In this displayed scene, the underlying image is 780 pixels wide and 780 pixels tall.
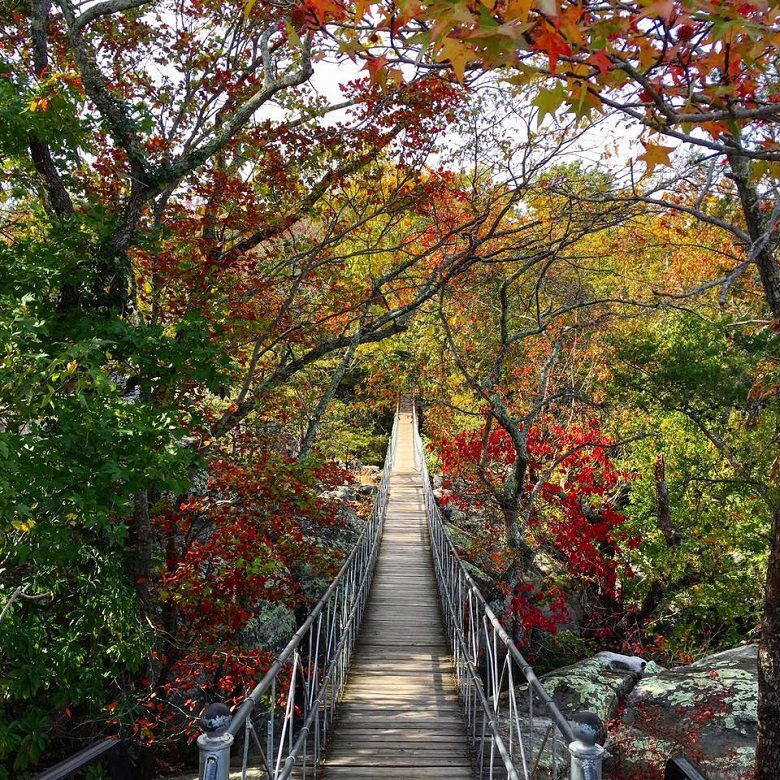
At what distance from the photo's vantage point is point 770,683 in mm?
4816

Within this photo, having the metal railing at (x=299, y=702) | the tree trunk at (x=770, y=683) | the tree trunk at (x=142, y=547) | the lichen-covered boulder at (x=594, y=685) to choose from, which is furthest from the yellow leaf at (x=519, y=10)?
the lichen-covered boulder at (x=594, y=685)

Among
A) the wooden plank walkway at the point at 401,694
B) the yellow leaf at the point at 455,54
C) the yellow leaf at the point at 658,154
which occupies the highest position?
the yellow leaf at the point at 455,54

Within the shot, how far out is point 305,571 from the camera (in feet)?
32.1

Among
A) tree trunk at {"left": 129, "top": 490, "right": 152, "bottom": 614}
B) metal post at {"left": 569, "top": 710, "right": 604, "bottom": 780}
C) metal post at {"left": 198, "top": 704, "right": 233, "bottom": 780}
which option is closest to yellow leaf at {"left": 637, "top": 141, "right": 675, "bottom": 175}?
metal post at {"left": 569, "top": 710, "right": 604, "bottom": 780}

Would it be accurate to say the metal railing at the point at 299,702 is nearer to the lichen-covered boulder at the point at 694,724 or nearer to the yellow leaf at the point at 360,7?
the yellow leaf at the point at 360,7

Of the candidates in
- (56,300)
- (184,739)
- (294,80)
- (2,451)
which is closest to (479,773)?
(2,451)

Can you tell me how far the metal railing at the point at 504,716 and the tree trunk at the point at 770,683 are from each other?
1.54m

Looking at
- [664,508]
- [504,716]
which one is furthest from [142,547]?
[664,508]

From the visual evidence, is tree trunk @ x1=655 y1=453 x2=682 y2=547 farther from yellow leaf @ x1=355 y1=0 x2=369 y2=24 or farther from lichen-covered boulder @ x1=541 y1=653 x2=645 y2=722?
yellow leaf @ x1=355 y1=0 x2=369 y2=24

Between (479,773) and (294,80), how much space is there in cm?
569

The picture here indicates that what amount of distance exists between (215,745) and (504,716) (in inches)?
205

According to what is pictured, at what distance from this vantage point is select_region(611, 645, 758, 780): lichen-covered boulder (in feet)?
19.7

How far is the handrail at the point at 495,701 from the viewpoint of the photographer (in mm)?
3316

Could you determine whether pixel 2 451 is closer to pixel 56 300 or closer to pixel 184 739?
pixel 56 300
